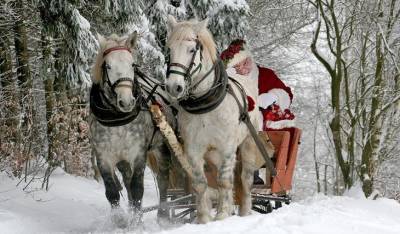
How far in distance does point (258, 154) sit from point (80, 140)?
5337mm

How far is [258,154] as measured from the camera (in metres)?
6.70

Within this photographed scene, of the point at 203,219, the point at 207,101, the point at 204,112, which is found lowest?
the point at 203,219

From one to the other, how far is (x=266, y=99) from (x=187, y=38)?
225cm

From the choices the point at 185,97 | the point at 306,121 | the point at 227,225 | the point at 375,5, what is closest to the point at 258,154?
the point at 185,97

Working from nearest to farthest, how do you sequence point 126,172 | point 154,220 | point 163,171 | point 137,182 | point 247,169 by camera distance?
point 137,182 < point 126,172 < point 247,169 < point 163,171 < point 154,220

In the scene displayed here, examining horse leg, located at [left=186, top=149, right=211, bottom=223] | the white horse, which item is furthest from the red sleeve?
horse leg, located at [left=186, top=149, right=211, bottom=223]

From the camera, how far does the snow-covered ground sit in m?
4.60

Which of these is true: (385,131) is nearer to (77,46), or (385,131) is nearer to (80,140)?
(77,46)

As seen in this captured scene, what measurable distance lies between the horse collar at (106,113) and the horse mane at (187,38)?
856mm

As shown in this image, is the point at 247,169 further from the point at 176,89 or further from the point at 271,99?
the point at 176,89

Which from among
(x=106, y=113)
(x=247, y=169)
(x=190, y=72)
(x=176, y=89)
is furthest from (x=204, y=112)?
(x=247, y=169)

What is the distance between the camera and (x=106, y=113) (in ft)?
18.6

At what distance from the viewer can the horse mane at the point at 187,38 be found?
536 centimetres

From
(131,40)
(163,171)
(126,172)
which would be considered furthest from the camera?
(163,171)
